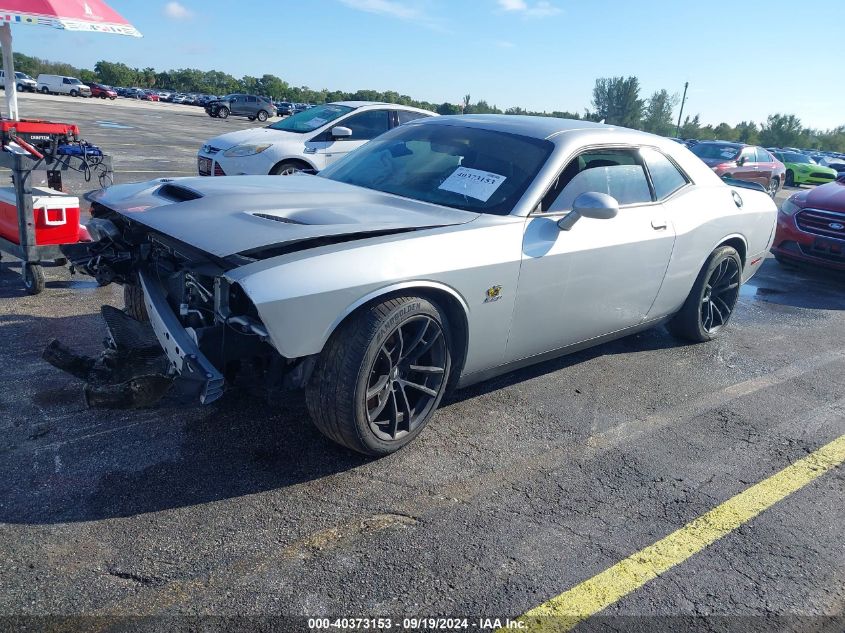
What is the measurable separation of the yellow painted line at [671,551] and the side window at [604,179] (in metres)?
1.71

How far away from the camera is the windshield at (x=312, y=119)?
31.3ft

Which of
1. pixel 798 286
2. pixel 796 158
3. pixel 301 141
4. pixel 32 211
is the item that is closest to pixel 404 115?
pixel 301 141

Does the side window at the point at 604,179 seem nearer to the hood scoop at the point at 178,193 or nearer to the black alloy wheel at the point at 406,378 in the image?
the black alloy wheel at the point at 406,378

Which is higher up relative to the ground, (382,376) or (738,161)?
(738,161)

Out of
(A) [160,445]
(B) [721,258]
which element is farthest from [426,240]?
(B) [721,258]

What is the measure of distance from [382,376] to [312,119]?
7485 mm

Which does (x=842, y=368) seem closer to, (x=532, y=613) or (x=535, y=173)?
(x=535, y=173)

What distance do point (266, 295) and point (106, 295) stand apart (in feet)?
10.4

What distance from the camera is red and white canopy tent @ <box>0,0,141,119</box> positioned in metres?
5.41

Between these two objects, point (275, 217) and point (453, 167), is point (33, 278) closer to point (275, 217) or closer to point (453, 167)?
point (275, 217)

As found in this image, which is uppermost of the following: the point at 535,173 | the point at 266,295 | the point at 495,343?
the point at 535,173

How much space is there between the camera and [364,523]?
8.83 feet

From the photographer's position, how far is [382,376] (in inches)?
120

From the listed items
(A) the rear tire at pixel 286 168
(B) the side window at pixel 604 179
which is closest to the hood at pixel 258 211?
(B) the side window at pixel 604 179
